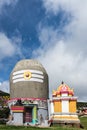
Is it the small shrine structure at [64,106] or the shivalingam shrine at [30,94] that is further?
the shivalingam shrine at [30,94]

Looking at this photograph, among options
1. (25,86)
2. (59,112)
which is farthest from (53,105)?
(25,86)

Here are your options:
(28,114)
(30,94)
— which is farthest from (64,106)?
(30,94)

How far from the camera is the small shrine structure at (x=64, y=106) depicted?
46.3 meters

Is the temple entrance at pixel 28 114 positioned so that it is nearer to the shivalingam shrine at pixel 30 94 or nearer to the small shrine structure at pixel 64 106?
the shivalingam shrine at pixel 30 94

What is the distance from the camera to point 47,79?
6200 centimetres

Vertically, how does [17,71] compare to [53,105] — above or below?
above

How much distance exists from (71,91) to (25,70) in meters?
14.4

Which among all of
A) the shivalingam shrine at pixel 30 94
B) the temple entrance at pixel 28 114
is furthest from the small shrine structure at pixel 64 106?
the temple entrance at pixel 28 114

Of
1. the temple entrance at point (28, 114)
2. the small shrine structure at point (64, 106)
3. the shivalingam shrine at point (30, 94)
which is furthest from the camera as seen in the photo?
the temple entrance at point (28, 114)

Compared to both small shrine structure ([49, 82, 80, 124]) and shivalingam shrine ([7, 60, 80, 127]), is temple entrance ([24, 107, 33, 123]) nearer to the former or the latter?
shivalingam shrine ([7, 60, 80, 127])

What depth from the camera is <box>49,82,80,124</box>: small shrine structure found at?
4628cm

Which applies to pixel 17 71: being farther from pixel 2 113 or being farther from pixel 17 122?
pixel 17 122

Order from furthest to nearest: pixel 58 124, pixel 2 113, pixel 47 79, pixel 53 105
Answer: pixel 47 79 < pixel 2 113 < pixel 53 105 < pixel 58 124

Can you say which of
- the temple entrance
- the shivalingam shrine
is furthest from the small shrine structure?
the temple entrance
